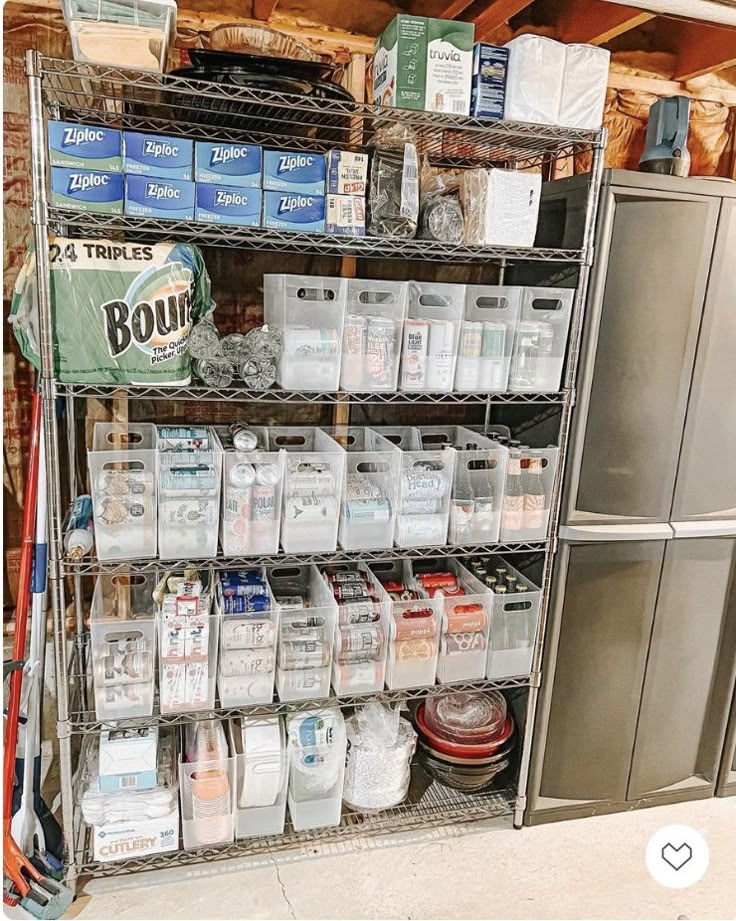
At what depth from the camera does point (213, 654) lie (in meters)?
1.93

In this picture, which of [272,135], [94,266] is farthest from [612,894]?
[272,135]

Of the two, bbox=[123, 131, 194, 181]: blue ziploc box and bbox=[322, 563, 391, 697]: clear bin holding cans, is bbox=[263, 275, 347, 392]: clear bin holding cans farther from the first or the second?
bbox=[322, 563, 391, 697]: clear bin holding cans

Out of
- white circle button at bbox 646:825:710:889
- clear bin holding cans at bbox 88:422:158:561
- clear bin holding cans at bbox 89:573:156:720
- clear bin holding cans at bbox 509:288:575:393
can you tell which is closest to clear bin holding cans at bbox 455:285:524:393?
clear bin holding cans at bbox 509:288:575:393

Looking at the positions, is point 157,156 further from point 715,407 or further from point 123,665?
point 715,407

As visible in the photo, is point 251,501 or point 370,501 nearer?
point 251,501

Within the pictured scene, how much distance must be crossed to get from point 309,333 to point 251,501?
44 centimetres

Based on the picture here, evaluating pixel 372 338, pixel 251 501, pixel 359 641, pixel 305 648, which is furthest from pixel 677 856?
pixel 372 338

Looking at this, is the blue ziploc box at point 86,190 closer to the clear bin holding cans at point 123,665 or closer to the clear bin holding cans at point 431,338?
the clear bin holding cans at point 431,338

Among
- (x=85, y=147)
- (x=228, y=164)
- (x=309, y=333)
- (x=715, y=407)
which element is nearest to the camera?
(x=85, y=147)

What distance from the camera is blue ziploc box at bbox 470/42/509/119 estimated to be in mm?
1854

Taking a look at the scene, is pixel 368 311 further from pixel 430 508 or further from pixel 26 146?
pixel 26 146

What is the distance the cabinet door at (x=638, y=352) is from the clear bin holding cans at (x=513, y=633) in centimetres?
27

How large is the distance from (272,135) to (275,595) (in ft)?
4.16

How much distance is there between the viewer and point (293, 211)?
5.93 ft
